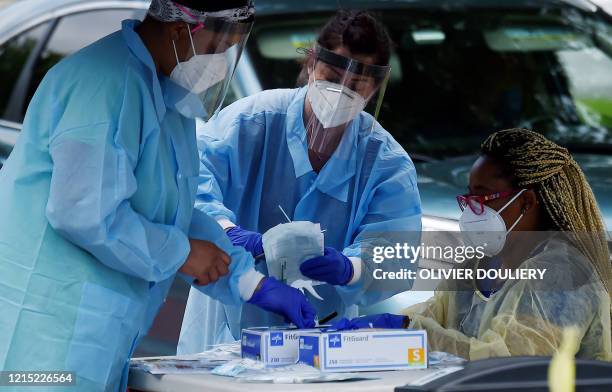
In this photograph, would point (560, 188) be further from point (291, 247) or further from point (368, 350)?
point (368, 350)

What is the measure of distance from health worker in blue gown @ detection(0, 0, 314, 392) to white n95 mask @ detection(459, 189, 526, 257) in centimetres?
72

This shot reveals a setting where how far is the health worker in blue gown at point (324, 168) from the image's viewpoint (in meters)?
3.88

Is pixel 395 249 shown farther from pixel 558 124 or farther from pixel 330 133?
pixel 558 124

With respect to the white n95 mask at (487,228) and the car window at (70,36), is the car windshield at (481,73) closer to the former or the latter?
the car window at (70,36)

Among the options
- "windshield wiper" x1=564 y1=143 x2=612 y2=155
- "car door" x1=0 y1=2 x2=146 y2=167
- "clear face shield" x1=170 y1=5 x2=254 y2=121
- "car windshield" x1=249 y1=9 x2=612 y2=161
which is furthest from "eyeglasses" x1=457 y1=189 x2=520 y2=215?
"car door" x1=0 y1=2 x2=146 y2=167

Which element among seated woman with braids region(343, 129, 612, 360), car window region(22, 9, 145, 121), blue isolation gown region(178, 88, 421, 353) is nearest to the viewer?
seated woman with braids region(343, 129, 612, 360)

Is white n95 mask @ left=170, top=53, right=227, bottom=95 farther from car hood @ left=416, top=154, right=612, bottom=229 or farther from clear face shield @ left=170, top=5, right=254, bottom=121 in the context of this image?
car hood @ left=416, top=154, right=612, bottom=229

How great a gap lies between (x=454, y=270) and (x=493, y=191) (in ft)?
0.95

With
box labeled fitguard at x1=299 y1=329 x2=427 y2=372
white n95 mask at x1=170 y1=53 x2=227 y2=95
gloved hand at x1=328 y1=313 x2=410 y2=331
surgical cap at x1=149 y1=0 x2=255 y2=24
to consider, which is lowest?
gloved hand at x1=328 y1=313 x2=410 y2=331

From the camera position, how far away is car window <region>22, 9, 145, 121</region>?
20.1 ft

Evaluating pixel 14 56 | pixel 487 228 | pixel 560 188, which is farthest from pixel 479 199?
pixel 14 56

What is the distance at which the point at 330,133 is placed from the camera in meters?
3.99

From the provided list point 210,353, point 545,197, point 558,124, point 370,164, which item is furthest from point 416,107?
point 210,353

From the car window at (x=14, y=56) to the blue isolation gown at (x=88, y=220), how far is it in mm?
3199
